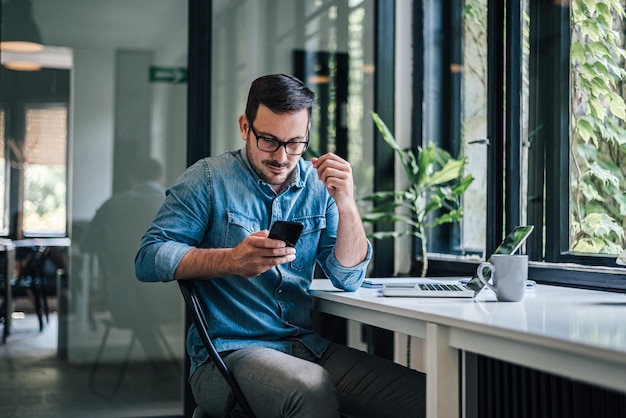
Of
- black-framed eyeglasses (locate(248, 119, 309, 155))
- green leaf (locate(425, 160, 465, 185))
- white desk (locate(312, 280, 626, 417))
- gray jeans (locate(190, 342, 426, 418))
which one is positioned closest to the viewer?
white desk (locate(312, 280, 626, 417))

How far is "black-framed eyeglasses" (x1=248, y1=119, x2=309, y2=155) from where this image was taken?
84.0 inches

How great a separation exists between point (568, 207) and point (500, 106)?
0.49 m

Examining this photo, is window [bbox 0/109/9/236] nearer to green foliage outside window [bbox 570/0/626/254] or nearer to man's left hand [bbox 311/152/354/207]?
man's left hand [bbox 311/152/354/207]

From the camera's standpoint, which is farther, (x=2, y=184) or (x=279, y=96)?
(x=2, y=184)

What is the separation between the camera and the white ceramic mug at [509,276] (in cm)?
193

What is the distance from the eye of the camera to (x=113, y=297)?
338 centimetres

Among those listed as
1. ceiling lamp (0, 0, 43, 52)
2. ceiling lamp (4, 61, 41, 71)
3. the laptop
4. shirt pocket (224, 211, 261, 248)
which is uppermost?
ceiling lamp (0, 0, 43, 52)

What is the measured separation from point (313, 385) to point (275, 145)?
0.69 m

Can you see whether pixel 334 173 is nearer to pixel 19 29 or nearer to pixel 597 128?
pixel 597 128

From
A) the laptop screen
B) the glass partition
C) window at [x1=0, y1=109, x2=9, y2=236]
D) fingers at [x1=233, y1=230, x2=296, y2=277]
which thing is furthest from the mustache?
window at [x1=0, y1=109, x2=9, y2=236]

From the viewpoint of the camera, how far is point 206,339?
6.41 feet

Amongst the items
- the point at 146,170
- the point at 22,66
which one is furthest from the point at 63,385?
the point at 22,66

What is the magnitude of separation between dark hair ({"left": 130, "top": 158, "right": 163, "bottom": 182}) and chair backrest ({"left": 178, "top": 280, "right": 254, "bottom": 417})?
4.77ft

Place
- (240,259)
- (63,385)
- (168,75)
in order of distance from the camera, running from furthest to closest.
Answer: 1. (168,75)
2. (63,385)
3. (240,259)
